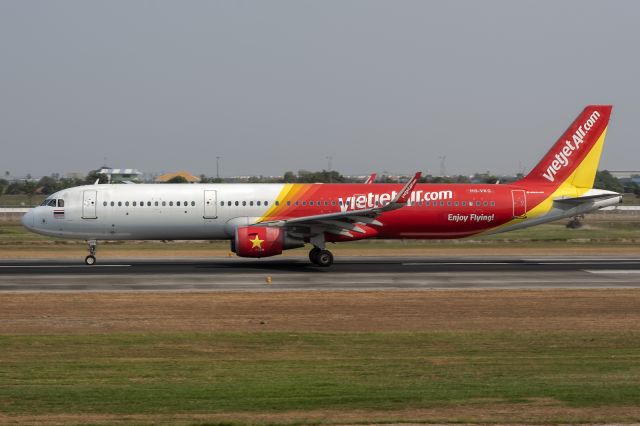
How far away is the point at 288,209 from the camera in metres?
38.6

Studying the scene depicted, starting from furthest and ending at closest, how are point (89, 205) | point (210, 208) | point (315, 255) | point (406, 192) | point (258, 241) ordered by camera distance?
point (89, 205) → point (210, 208) → point (315, 255) → point (406, 192) → point (258, 241)

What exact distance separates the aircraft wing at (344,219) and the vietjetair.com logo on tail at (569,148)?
8.03 meters

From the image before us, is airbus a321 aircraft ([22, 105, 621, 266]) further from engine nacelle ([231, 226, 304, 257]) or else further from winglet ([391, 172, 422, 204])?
engine nacelle ([231, 226, 304, 257])

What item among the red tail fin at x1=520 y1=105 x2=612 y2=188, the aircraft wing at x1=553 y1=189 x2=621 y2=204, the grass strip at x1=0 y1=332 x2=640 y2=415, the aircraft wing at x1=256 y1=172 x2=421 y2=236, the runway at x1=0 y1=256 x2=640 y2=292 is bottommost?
the grass strip at x1=0 y1=332 x2=640 y2=415

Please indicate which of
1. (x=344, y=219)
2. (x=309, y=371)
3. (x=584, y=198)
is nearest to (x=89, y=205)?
(x=344, y=219)

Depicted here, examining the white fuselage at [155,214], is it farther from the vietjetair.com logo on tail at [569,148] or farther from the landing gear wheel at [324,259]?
the vietjetair.com logo on tail at [569,148]

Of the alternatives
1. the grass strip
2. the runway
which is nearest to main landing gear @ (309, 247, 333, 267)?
the runway

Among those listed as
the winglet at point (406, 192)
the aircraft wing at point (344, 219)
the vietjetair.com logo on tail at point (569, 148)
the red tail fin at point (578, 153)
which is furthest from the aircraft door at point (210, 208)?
the vietjetair.com logo on tail at point (569, 148)

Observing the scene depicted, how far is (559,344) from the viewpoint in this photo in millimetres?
19469

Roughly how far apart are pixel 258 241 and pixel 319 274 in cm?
310

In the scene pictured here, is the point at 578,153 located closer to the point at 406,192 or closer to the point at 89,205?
the point at 406,192

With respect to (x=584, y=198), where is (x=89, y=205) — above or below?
below

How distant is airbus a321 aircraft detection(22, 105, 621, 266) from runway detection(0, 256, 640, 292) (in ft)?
5.14

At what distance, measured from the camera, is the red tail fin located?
4038cm
